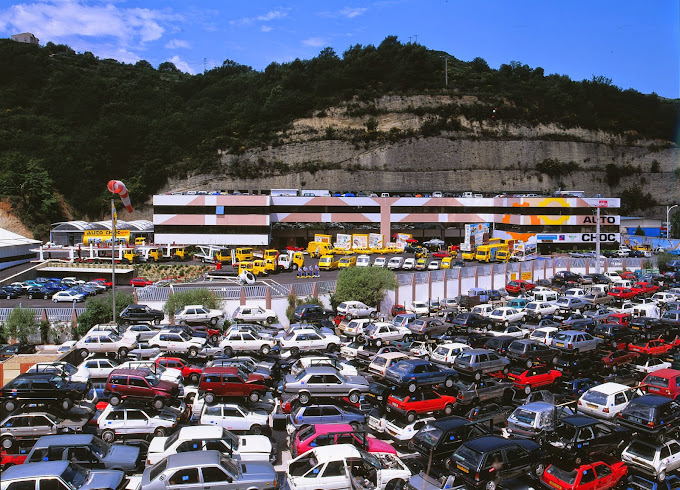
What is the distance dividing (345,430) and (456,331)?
55.0 feet

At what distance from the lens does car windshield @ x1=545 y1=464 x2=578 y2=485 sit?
490 inches

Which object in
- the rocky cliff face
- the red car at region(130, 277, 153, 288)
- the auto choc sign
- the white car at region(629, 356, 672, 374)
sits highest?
the rocky cliff face

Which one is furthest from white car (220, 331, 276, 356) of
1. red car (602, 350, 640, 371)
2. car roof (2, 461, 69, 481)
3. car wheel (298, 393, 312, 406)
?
red car (602, 350, 640, 371)

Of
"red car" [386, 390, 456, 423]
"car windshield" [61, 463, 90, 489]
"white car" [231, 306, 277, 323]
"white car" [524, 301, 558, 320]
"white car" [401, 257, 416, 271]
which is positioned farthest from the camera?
"white car" [401, 257, 416, 271]

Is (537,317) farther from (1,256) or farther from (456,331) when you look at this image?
(1,256)

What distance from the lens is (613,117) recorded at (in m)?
119

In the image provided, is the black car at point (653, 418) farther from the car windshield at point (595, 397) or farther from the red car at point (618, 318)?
the red car at point (618, 318)

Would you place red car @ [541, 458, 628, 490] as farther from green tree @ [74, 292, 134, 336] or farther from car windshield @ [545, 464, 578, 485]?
green tree @ [74, 292, 134, 336]

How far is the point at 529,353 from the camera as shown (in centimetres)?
2238

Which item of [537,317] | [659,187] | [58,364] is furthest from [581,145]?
[58,364]

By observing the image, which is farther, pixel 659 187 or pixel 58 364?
pixel 659 187

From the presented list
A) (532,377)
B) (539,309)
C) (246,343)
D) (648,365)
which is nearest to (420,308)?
(539,309)

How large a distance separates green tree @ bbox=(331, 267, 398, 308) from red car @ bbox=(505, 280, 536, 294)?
1101cm

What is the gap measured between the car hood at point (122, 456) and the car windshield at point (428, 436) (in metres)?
7.18
